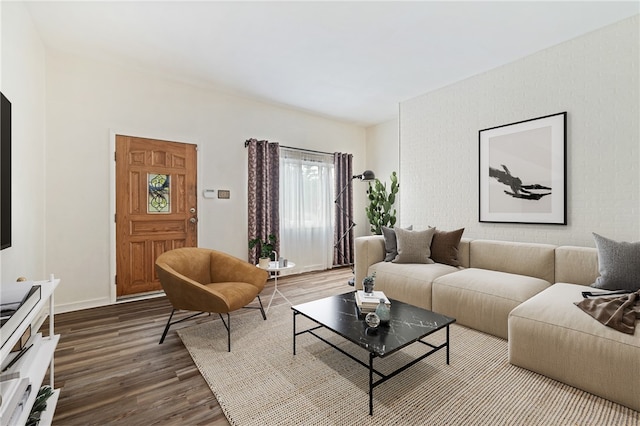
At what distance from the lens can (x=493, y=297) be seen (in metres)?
2.45

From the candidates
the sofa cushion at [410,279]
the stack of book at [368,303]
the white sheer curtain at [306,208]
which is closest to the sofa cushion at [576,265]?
the sofa cushion at [410,279]

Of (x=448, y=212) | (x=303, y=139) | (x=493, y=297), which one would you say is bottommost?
(x=493, y=297)

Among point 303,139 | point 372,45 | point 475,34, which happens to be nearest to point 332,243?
point 303,139

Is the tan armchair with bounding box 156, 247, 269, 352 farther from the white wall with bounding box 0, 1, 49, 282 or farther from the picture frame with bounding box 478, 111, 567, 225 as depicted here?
the picture frame with bounding box 478, 111, 567, 225

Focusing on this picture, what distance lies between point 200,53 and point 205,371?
3008mm

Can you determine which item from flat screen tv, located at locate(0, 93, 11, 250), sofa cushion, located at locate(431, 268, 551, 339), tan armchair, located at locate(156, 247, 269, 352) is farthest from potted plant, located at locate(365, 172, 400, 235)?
flat screen tv, located at locate(0, 93, 11, 250)

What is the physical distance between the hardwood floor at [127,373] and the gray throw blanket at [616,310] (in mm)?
2257

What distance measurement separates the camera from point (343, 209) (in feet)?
18.1

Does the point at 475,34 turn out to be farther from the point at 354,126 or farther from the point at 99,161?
the point at 99,161

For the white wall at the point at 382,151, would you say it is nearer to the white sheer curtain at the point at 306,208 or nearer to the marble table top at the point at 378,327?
the white sheer curtain at the point at 306,208

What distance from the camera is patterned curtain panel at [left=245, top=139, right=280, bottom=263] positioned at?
14.3 ft

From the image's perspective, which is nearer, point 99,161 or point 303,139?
point 99,161

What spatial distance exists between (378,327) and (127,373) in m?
1.71

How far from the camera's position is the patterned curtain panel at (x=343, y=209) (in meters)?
5.37
